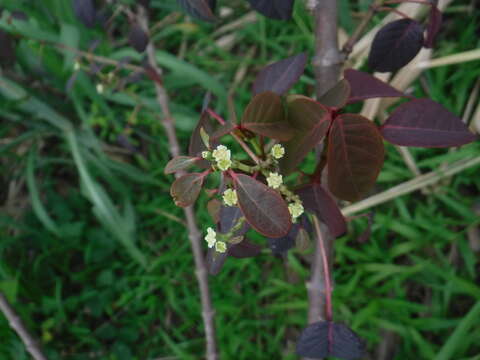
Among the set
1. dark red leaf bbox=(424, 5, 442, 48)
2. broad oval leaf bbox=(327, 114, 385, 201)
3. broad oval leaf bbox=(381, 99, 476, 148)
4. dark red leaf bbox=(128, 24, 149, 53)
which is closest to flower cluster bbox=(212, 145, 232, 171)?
broad oval leaf bbox=(327, 114, 385, 201)

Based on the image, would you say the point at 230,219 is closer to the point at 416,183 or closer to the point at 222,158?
the point at 222,158

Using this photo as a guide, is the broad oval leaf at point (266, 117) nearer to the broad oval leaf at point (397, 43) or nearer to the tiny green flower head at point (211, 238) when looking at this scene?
the tiny green flower head at point (211, 238)

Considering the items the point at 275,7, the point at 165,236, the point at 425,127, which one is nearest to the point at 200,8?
the point at 275,7

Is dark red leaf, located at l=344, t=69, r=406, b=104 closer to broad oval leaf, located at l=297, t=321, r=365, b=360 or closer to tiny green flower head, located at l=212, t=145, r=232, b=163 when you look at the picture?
tiny green flower head, located at l=212, t=145, r=232, b=163

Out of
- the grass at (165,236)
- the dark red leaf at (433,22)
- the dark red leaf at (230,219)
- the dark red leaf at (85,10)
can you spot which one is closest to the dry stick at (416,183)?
the grass at (165,236)

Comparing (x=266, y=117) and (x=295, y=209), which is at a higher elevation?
(x=266, y=117)
